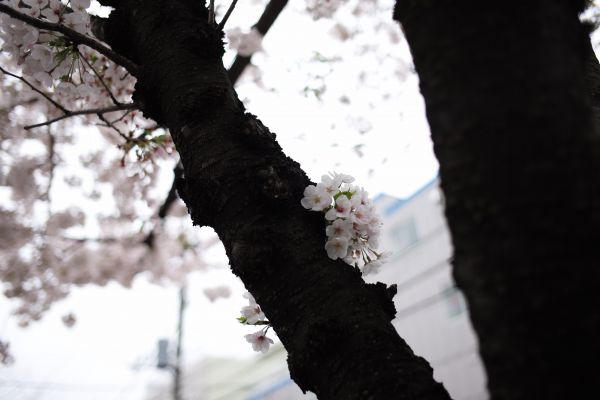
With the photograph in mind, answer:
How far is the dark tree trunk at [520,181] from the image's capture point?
21.1 inches

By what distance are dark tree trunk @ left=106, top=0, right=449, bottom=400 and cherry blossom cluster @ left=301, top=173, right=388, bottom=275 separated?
0.09 feet

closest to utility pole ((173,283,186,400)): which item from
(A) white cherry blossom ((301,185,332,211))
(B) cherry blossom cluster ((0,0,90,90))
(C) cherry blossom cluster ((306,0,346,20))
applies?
(C) cherry blossom cluster ((306,0,346,20))

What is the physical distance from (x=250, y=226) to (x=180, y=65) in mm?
518

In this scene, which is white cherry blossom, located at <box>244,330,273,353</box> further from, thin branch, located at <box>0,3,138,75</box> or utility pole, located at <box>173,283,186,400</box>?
utility pole, located at <box>173,283,186,400</box>

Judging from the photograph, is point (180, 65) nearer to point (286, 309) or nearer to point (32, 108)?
point (286, 309)

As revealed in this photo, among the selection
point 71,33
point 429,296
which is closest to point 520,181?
point 71,33

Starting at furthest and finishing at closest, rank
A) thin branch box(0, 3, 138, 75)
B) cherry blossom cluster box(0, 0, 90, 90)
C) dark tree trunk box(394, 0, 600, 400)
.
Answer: cherry blossom cluster box(0, 0, 90, 90) < thin branch box(0, 3, 138, 75) < dark tree trunk box(394, 0, 600, 400)

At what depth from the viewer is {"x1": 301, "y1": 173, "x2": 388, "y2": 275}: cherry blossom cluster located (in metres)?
1.04

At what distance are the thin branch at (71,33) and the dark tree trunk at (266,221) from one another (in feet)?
0.15

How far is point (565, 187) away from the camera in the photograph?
56 cm

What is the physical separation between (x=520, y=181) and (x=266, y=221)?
56 cm

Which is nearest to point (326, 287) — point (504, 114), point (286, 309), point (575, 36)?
point (286, 309)

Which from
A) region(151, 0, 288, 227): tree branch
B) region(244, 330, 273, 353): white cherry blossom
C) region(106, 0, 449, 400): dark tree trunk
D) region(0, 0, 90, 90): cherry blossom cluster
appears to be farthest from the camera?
region(151, 0, 288, 227): tree branch

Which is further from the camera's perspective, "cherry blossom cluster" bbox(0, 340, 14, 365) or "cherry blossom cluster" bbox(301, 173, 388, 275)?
"cherry blossom cluster" bbox(0, 340, 14, 365)
